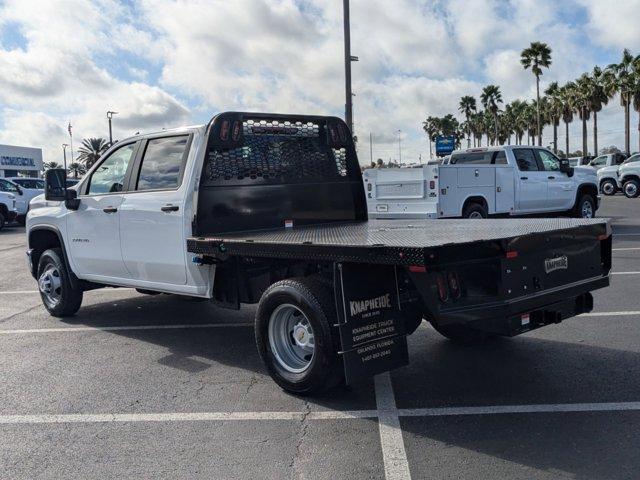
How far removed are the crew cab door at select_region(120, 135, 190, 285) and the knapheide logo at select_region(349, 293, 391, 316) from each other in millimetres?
2105

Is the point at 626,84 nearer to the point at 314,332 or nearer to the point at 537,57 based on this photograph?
the point at 537,57

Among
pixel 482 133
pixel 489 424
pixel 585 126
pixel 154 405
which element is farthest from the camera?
pixel 482 133

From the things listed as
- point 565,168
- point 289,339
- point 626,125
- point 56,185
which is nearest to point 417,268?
point 289,339

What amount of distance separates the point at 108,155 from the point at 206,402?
3479 mm

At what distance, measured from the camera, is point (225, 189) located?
19.0 ft

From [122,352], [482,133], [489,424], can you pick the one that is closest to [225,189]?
[122,352]

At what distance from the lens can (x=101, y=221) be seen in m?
6.70

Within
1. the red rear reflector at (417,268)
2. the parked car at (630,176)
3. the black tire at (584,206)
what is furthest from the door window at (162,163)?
the parked car at (630,176)

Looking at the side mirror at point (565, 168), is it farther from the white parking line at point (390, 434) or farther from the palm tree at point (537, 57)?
the palm tree at point (537, 57)

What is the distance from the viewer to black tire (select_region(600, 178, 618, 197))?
30.9 m

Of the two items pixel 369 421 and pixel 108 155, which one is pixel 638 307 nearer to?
pixel 369 421

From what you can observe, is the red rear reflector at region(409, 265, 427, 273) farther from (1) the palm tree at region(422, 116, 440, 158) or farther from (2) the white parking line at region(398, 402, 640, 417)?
(1) the palm tree at region(422, 116, 440, 158)

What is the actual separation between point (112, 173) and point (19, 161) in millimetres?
58101

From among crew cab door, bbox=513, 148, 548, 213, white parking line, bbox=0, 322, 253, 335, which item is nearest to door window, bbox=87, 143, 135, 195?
white parking line, bbox=0, 322, 253, 335
